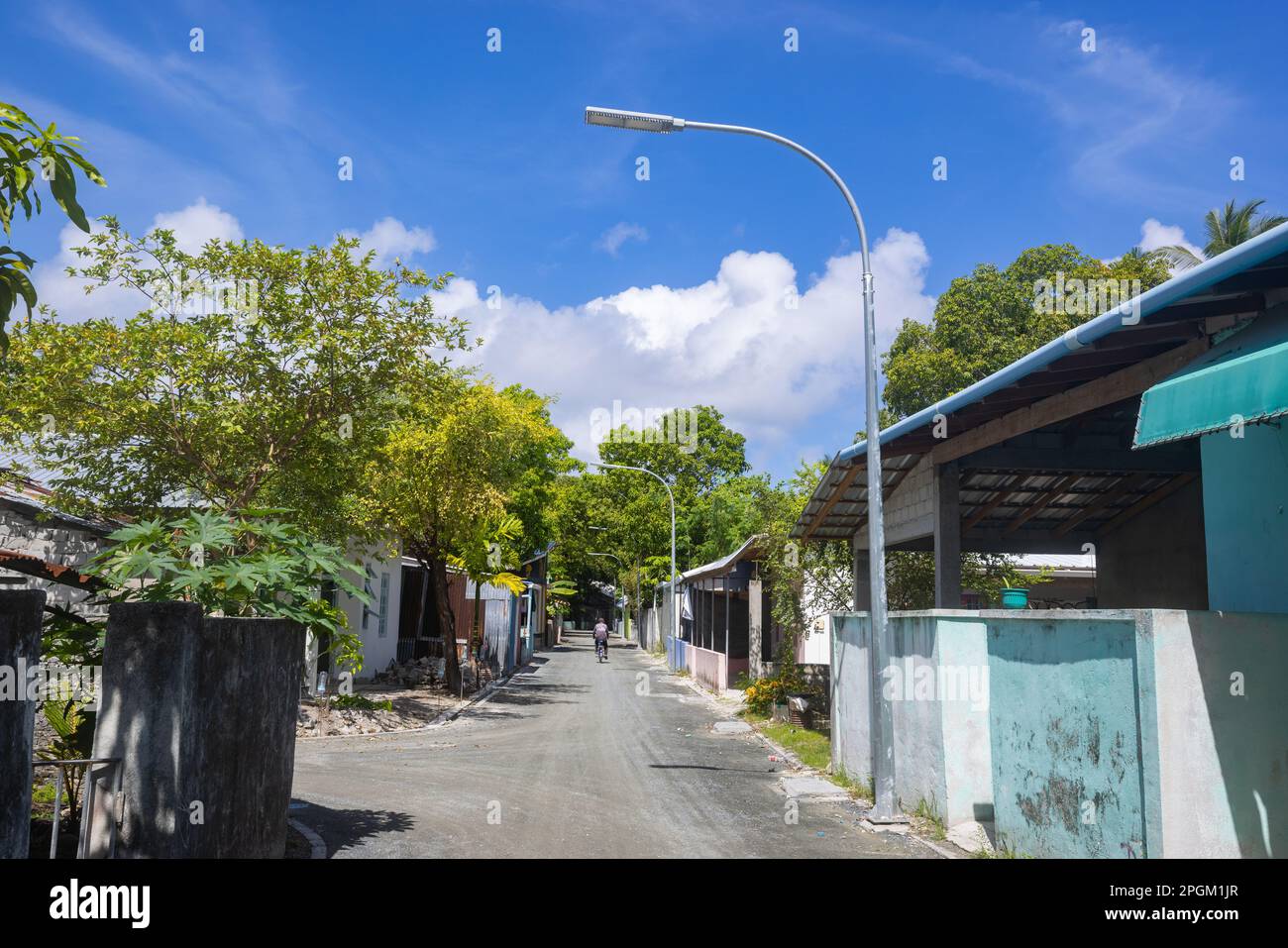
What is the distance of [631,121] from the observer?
35.2ft

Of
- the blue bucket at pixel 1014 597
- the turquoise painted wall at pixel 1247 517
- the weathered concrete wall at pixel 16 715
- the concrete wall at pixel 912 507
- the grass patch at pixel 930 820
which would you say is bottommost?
the grass patch at pixel 930 820

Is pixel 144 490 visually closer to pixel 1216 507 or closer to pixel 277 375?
pixel 277 375

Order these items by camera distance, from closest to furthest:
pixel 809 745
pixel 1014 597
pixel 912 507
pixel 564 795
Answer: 1. pixel 564 795
2. pixel 1014 597
3. pixel 912 507
4. pixel 809 745

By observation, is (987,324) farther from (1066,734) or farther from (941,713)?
(1066,734)

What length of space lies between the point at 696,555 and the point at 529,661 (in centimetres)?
1772

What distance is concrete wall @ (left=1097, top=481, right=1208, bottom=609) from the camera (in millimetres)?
15109

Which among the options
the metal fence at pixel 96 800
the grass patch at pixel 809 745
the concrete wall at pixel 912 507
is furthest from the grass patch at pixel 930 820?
the metal fence at pixel 96 800

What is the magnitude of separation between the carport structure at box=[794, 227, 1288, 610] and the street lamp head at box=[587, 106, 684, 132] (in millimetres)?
4341

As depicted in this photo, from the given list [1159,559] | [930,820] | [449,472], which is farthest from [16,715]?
[449,472]

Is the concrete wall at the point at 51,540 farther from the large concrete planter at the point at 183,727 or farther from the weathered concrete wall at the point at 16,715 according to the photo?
the weathered concrete wall at the point at 16,715

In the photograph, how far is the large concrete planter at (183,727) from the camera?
19.1 ft

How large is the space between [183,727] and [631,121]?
762 cm

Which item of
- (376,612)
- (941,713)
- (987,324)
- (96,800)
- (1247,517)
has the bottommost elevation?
(96,800)

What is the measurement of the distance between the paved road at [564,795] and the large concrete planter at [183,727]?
1747 millimetres
